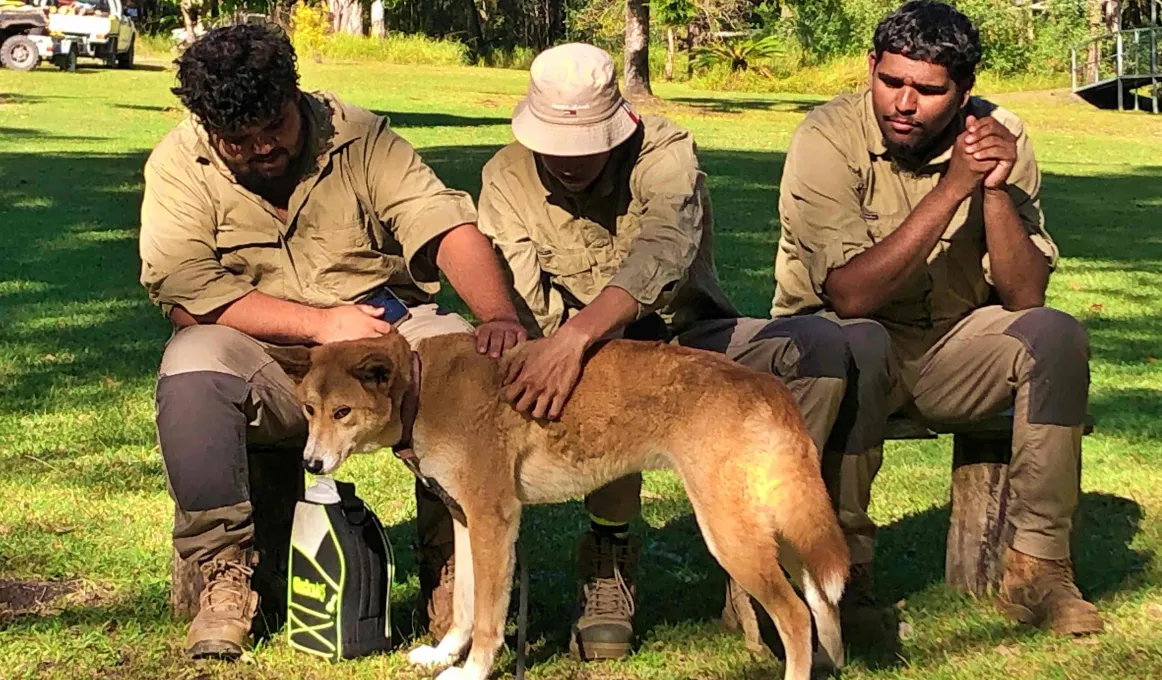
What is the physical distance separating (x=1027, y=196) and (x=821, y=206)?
0.79 metres

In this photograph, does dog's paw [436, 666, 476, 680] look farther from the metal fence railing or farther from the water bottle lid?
the metal fence railing

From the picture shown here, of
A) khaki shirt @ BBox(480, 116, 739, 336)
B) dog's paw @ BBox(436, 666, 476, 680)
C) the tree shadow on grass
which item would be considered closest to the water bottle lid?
dog's paw @ BBox(436, 666, 476, 680)

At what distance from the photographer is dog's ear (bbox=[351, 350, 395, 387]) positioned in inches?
170

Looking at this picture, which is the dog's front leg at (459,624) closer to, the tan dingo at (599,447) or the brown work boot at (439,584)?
the tan dingo at (599,447)

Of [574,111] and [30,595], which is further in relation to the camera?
[30,595]

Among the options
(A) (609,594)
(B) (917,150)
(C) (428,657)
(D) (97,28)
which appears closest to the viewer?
(C) (428,657)

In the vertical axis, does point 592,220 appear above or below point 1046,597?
above

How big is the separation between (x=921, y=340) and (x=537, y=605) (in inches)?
68.7

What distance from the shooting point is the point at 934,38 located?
188 inches

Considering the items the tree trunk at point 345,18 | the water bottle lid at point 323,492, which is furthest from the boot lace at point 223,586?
the tree trunk at point 345,18

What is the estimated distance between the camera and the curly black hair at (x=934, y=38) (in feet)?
15.6

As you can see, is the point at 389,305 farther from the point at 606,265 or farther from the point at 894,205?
the point at 894,205

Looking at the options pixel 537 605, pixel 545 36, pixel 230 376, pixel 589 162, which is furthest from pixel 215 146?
pixel 545 36

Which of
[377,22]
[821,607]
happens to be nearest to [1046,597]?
[821,607]
